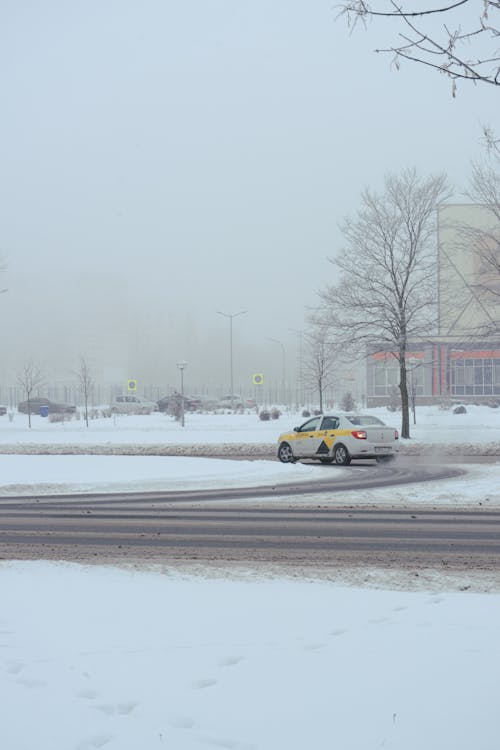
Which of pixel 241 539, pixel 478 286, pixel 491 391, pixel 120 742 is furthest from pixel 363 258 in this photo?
pixel 491 391

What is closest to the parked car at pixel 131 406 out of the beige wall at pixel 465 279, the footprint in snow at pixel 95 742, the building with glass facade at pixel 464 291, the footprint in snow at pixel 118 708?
the building with glass facade at pixel 464 291

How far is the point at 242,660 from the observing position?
18.2ft

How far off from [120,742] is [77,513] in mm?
10269

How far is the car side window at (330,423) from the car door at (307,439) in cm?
22

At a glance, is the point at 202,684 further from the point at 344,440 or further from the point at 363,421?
the point at 363,421

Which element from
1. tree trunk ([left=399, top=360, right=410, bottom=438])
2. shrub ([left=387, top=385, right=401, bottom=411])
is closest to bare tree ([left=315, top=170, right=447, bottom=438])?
tree trunk ([left=399, top=360, right=410, bottom=438])

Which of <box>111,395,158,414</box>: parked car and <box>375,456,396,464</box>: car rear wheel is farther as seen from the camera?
<box>111,395,158,414</box>: parked car

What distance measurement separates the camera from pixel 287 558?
955cm

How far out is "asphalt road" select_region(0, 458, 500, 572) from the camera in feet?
31.6

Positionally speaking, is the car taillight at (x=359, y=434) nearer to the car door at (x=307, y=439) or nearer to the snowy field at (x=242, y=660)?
the car door at (x=307, y=439)

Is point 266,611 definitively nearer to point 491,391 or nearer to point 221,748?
point 221,748

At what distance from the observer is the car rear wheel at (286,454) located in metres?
27.2

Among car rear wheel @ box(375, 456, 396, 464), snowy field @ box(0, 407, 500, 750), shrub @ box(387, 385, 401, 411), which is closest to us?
snowy field @ box(0, 407, 500, 750)

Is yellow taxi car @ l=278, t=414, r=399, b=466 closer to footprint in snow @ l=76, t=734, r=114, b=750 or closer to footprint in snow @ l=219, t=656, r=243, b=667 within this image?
footprint in snow @ l=219, t=656, r=243, b=667
